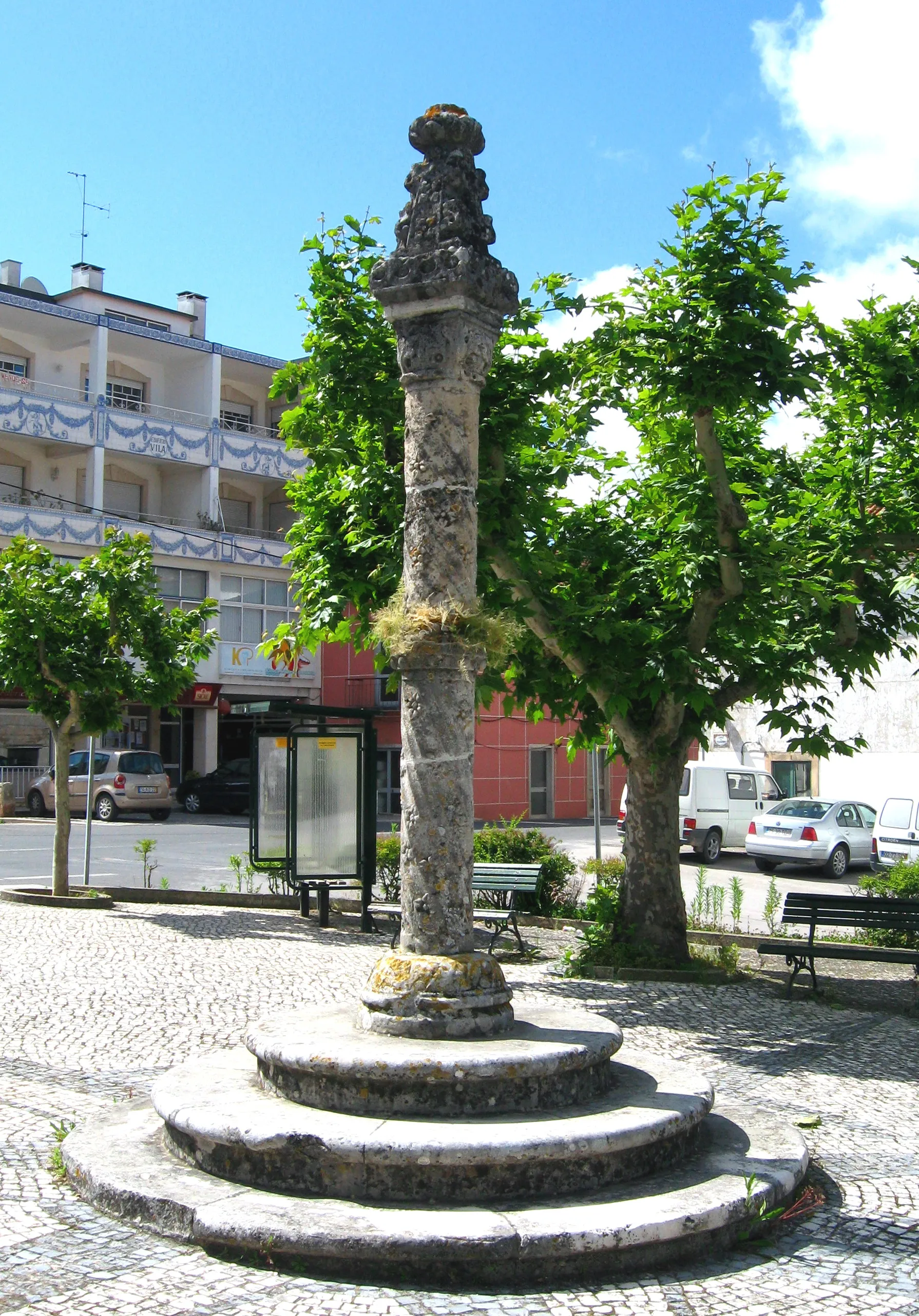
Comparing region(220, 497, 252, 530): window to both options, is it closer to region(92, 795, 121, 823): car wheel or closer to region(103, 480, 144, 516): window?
region(103, 480, 144, 516): window

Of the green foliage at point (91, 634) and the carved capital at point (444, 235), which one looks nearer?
the carved capital at point (444, 235)

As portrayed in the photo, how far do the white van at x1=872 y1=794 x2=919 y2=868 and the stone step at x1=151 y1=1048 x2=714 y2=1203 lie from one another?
608 inches

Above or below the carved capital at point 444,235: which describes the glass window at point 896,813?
below

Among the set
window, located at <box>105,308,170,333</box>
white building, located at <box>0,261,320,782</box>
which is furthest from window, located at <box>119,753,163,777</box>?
window, located at <box>105,308,170,333</box>

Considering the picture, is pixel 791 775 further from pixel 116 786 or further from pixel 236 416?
pixel 236 416

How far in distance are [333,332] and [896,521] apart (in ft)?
16.5

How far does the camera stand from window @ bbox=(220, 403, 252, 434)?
4112cm

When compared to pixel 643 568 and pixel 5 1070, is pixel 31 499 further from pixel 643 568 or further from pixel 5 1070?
pixel 5 1070

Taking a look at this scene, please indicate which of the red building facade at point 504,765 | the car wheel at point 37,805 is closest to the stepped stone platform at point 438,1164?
the car wheel at point 37,805

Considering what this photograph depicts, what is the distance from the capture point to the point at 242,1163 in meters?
5.18

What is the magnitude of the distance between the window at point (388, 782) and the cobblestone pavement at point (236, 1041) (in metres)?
22.0

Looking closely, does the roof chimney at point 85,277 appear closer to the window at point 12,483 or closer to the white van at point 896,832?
the window at point 12,483

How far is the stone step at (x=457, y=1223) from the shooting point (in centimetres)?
455

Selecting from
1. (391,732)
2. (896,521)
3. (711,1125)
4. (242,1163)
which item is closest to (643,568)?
(896,521)
